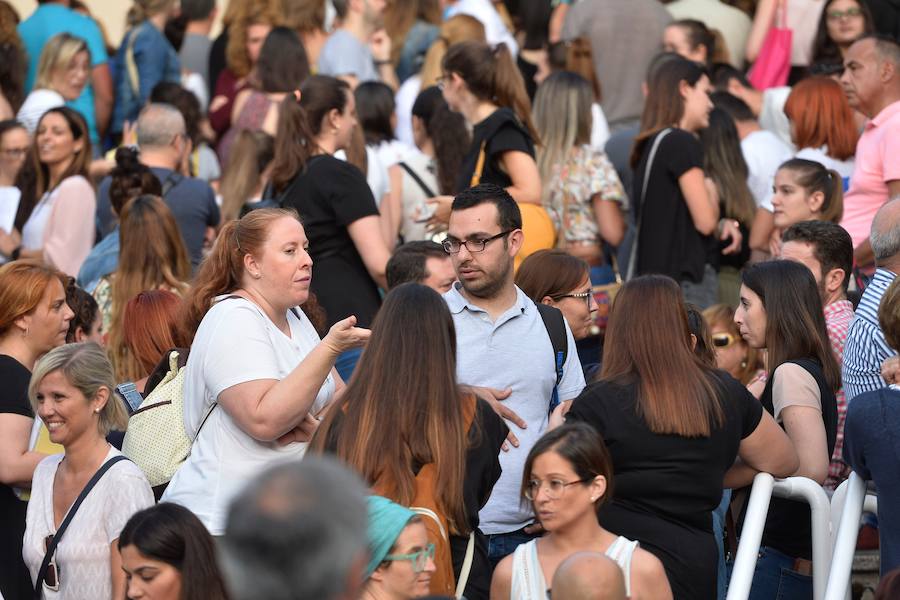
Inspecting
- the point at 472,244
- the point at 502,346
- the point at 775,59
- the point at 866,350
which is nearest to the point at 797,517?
the point at 866,350

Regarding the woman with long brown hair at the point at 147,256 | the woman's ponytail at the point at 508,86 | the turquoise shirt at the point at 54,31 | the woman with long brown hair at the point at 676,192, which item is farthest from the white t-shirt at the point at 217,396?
the turquoise shirt at the point at 54,31

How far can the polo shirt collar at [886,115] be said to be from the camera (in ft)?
24.7

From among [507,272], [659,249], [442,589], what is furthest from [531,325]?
[659,249]

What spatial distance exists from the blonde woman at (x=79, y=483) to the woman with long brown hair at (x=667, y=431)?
1.56 meters

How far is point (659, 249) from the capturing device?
316 inches

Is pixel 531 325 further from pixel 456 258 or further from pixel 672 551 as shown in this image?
pixel 672 551

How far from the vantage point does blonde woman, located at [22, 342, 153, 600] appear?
4.90m

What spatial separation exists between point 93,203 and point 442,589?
200 inches

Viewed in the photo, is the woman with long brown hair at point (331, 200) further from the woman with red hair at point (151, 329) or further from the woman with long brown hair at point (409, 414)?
the woman with long brown hair at point (409, 414)

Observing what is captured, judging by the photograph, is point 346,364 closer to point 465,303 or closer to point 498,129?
point 498,129

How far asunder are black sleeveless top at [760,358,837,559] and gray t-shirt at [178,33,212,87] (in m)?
8.06

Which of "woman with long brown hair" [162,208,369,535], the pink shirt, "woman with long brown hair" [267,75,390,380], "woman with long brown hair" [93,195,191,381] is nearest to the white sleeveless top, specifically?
"woman with long brown hair" [162,208,369,535]

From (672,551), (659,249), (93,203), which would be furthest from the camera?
(93,203)

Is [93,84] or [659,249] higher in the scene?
[93,84]
